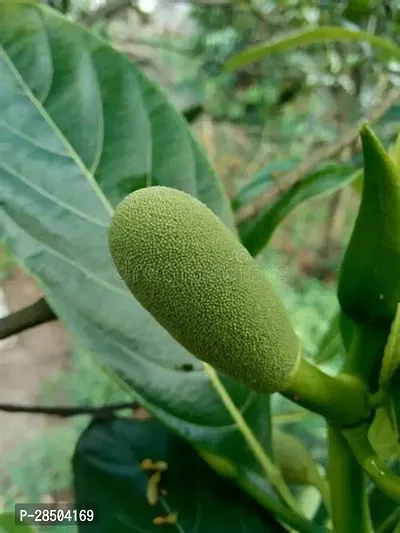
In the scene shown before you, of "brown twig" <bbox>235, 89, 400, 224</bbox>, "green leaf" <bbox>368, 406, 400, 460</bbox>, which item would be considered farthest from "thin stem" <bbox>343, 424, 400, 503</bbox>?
"brown twig" <bbox>235, 89, 400, 224</bbox>

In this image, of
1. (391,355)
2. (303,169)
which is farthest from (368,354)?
(303,169)

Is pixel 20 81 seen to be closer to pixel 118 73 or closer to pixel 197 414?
pixel 118 73

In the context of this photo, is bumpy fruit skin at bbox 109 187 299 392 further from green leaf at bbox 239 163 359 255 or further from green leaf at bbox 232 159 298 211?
green leaf at bbox 232 159 298 211

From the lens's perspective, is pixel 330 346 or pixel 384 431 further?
pixel 330 346

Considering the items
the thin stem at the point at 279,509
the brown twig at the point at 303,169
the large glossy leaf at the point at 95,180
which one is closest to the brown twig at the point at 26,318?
the large glossy leaf at the point at 95,180

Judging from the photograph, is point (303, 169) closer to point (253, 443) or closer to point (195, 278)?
point (253, 443)

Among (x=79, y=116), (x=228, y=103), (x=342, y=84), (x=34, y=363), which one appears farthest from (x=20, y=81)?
(x=228, y=103)

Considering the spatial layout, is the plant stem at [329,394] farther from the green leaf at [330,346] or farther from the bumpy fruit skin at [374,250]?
the green leaf at [330,346]
